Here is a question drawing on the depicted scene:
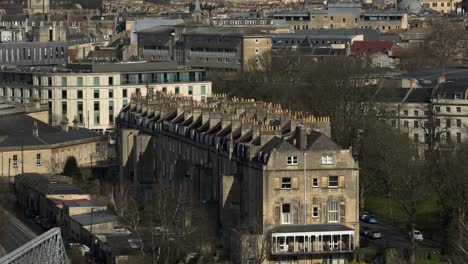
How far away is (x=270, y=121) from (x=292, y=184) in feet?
16.2

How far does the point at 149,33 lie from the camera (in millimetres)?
99375

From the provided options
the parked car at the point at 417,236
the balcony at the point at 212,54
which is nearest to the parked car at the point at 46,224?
the parked car at the point at 417,236

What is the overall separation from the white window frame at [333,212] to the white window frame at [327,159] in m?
0.98

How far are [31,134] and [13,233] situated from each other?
49.7ft

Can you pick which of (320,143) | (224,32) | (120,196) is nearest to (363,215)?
(320,143)

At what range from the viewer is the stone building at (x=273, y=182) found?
149ft

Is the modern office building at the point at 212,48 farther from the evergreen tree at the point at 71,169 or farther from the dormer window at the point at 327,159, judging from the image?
the dormer window at the point at 327,159

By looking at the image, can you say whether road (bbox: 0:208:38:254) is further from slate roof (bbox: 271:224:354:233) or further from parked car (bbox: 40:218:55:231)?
slate roof (bbox: 271:224:354:233)

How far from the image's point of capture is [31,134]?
209 ft

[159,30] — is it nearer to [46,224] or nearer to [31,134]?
[31,134]

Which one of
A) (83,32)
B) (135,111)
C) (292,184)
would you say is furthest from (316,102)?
(83,32)

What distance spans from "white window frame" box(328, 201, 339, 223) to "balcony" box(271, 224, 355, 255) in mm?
641

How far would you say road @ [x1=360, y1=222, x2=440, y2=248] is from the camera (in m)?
47.2

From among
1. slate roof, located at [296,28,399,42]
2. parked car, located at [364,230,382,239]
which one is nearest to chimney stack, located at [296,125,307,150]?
parked car, located at [364,230,382,239]
